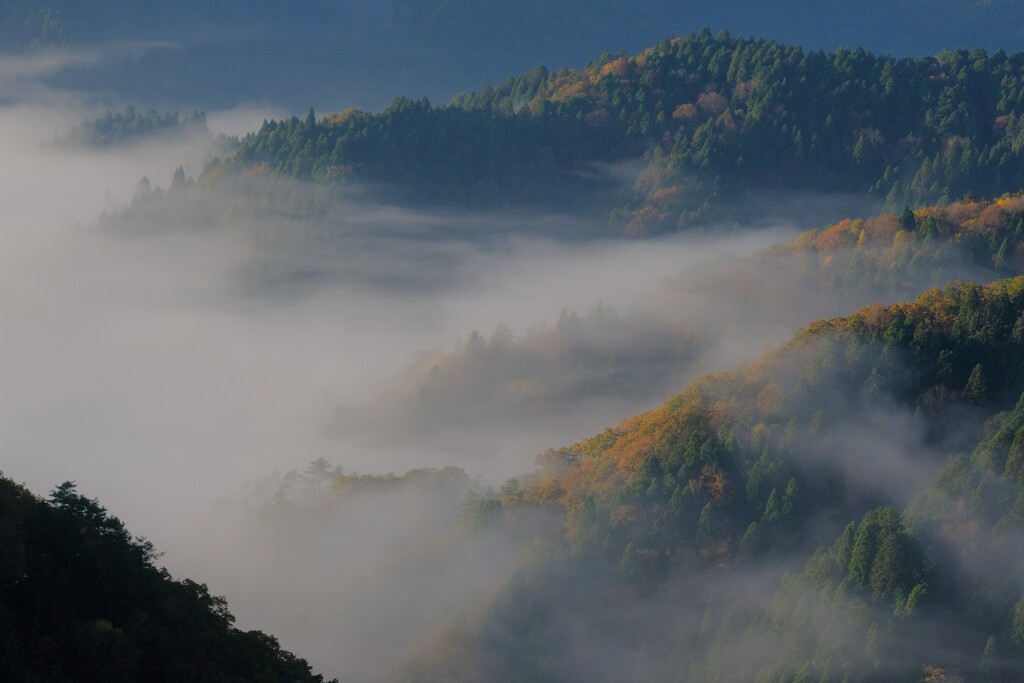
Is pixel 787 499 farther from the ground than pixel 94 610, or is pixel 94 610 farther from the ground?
pixel 787 499

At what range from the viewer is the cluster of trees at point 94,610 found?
61156 millimetres

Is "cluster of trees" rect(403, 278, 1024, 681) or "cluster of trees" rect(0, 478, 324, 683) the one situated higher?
"cluster of trees" rect(403, 278, 1024, 681)

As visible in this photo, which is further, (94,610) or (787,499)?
(787,499)

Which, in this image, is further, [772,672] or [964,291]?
[964,291]

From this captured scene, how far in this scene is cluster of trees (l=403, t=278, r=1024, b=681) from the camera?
441ft

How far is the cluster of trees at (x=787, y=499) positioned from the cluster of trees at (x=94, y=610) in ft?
231

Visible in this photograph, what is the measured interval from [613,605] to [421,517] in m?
31.5

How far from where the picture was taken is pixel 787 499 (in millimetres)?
150000

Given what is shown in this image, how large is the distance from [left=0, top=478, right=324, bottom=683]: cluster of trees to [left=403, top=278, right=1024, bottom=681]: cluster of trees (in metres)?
70.4

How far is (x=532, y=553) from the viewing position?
156500mm

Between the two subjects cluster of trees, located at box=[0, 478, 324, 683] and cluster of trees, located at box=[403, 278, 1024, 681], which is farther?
cluster of trees, located at box=[403, 278, 1024, 681]

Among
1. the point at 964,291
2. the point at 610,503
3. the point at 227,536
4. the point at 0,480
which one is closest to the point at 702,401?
the point at 610,503

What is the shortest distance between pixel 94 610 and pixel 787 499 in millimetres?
92397

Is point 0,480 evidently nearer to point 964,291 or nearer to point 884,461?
point 884,461
